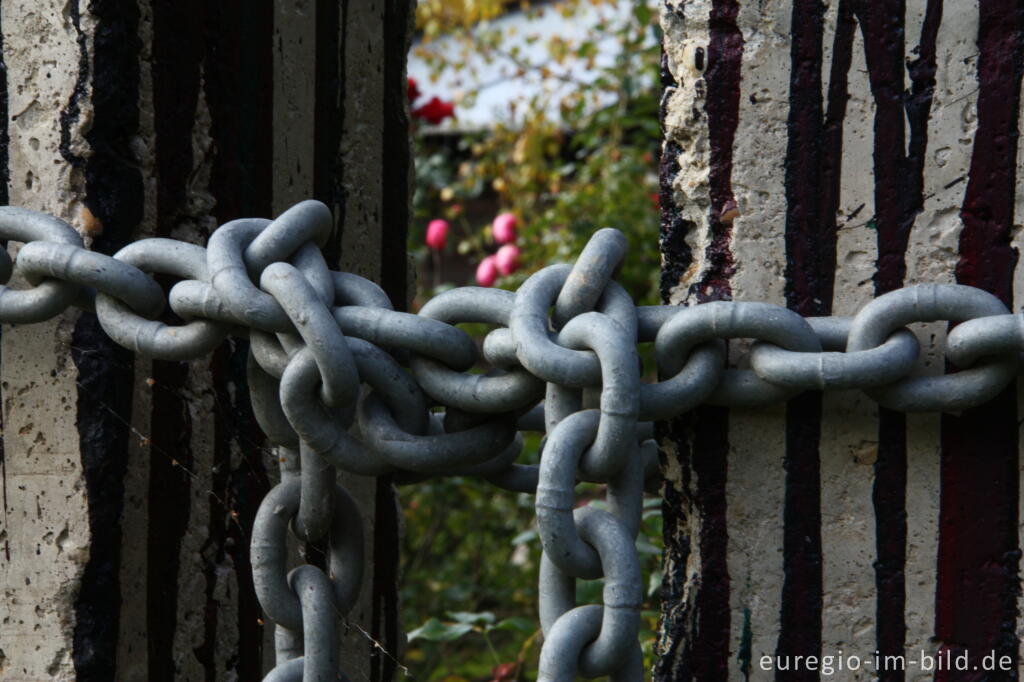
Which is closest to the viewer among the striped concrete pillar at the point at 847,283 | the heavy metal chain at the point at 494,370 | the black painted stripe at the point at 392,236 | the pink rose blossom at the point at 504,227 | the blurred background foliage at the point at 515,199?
the heavy metal chain at the point at 494,370

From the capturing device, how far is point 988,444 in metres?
0.88

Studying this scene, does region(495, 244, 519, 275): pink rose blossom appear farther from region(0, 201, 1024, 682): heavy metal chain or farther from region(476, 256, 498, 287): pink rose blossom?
region(0, 201, 1024, 682): heavy metal chain

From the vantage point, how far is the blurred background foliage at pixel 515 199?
3486 mm

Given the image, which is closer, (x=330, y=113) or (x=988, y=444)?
(x=988, y=444)

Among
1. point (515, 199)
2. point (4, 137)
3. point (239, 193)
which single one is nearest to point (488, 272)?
point (515, 199)

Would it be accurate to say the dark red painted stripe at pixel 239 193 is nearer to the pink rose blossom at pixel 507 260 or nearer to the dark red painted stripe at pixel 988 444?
the dark red painted stripe at pixel 988 444

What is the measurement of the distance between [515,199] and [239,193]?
336 cm

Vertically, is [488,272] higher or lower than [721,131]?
higher

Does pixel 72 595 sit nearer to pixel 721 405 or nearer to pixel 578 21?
pixel 721 405

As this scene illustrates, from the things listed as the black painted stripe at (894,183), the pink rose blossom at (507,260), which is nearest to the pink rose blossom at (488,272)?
the pink rose blossom at (507,260)

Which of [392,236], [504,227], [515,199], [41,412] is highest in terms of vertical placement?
[515,199]

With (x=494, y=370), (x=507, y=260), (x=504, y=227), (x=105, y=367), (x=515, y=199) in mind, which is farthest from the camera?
(x=515, y=199)

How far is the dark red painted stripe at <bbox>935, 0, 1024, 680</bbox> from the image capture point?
34.2 inches

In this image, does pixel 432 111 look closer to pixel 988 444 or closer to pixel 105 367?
pixel 105 367
